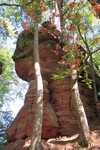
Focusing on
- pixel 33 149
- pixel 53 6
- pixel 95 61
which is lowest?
pixel 33 149

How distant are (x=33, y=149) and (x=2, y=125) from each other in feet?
40.2

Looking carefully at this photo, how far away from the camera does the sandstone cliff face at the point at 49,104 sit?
8648 millimetres

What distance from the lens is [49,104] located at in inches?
391

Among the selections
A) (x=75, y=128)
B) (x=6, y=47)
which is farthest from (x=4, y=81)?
(x=75, y=128)

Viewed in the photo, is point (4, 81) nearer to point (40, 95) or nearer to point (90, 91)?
point (90, 91)

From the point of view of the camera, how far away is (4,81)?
20.4m

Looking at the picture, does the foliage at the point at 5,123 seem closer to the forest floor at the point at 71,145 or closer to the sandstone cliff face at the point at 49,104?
the sandstone cliff face at the point at 49,104

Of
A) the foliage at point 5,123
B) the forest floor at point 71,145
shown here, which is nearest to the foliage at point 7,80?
the foliage at point 5,123

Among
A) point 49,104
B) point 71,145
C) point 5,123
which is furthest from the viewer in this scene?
point 5,123

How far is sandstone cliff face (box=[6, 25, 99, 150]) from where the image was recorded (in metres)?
8.65

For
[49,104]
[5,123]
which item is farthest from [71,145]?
[5,123]

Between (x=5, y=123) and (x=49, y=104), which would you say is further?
(x=5, y=123)

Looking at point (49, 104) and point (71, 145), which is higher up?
point (49, 104)

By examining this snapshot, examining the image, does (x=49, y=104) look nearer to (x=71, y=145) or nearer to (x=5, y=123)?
(x=71, y=145)
